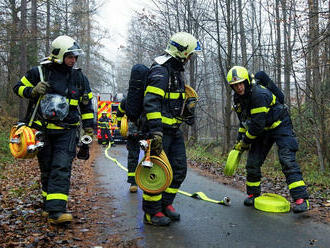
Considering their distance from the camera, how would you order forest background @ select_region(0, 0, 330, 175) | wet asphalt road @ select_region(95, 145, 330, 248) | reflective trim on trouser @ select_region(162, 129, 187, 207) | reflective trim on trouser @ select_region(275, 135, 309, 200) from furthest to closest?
forest background @ select_region(0, 0, 330, 175) → reflective trim on trouser @ select_region(275, 135, 309, 200) → reflective trim on trouser @ select_region(162, 129, 187, 207) → wet asphalt road @ select_region(95, 145, 330, 248)

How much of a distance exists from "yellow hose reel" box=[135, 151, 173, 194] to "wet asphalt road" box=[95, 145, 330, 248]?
1.68 feet

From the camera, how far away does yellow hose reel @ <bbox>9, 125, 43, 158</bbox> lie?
404 centimetres

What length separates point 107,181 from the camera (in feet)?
25.5

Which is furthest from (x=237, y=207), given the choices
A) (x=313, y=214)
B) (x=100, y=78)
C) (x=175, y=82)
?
(x=100, y=78)

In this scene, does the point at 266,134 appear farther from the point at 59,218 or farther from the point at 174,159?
the point at 59,218

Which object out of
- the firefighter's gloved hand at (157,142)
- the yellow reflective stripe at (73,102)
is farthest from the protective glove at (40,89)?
the firefighter's gloved hand at (157,142)

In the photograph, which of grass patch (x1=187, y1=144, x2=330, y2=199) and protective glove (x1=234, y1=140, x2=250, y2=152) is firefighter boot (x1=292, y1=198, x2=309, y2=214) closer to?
protective glove (x1=234, y1=140, x2=250, y2=152)

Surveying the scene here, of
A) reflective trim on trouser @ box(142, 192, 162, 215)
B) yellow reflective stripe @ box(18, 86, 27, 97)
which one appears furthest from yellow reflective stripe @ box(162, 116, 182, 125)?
yellow reflective stripe @ box(18, 86, 27, 97)

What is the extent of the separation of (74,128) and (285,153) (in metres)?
3.17

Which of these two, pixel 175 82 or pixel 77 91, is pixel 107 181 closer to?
pixel 77 91

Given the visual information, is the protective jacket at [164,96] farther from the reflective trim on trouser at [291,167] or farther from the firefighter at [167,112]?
the reflective trim on trouser at [291,167]

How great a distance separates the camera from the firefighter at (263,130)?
4844 mm

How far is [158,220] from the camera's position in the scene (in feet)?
13.8

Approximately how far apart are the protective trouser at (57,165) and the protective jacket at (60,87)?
0.13 meters
